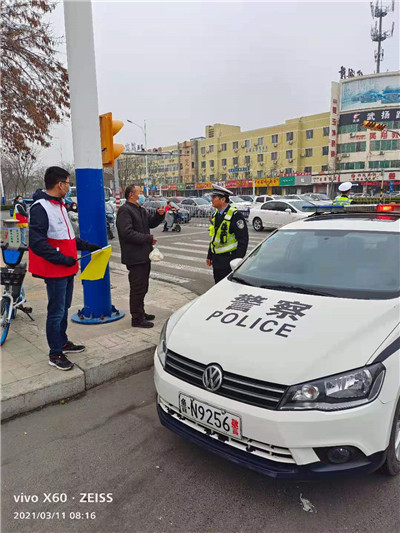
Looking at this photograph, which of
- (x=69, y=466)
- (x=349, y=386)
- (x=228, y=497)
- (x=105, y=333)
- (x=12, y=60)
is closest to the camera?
(x=349, y=386)

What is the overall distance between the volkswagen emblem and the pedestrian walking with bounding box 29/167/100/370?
182 centimetres

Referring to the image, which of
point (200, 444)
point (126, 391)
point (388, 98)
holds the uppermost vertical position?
point (388, 98)

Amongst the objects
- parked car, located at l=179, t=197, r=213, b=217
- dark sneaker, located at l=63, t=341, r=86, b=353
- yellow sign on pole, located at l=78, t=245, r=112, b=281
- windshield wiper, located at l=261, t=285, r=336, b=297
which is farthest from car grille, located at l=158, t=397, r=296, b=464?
parked car, located at l=179, t=197, r=213, b=217

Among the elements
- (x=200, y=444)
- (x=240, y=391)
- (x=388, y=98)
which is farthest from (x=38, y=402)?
(x=388, y=98)

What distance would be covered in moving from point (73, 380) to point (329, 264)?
260 centimetres

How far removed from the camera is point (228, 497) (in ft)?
7.47

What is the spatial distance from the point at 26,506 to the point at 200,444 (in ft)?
3.67

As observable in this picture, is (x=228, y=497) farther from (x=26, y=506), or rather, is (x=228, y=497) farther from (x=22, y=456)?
(x=22, y=456)

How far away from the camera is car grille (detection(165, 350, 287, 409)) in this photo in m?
2.11

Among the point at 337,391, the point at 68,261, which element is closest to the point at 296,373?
the point at 337,391

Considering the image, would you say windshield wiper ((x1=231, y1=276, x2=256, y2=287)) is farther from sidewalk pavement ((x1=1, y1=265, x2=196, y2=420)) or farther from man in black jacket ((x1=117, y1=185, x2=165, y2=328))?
man in black jacket ((x1=117, y1=185, x2=165, y2=328))

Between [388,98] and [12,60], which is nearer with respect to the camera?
[12,60]

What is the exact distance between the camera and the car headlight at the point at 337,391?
2.05 metres

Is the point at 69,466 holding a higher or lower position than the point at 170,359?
lower
